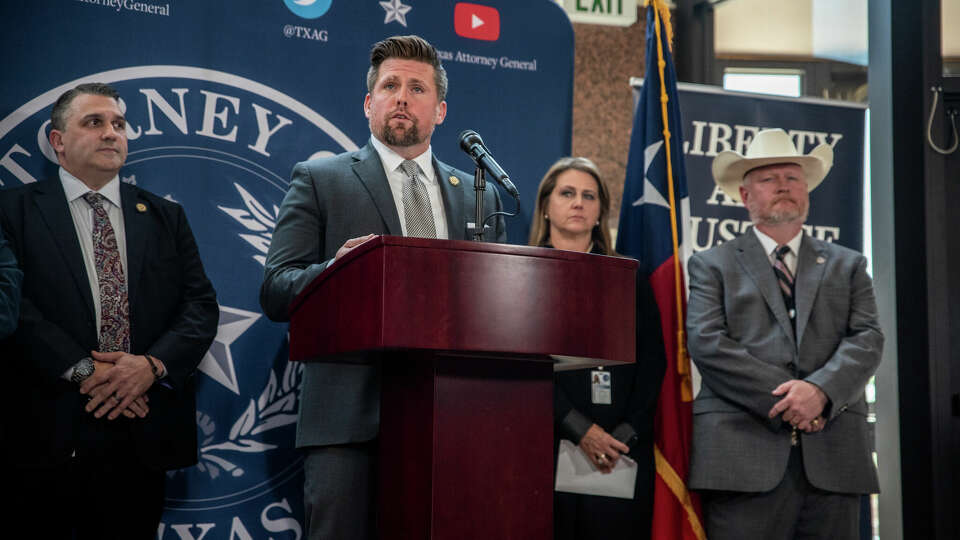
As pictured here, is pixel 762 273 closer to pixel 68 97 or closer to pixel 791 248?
pixel 791 248

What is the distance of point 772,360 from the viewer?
2984mm

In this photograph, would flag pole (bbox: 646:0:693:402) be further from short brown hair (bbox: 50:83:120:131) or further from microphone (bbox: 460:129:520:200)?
short brown hair (bbox: 50:83:120:131)

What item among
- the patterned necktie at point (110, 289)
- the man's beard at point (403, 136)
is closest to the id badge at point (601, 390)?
the man's beard at point (403, 136)

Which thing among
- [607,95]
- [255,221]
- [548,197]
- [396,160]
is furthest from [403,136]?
[607,95]

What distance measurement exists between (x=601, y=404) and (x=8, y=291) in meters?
Result: 1.82

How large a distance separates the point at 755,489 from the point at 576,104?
2.95m

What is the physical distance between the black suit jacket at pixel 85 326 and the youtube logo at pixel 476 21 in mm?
1292

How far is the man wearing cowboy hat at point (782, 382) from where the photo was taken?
114 inches

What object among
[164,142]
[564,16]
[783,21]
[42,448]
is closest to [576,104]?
[783,21]

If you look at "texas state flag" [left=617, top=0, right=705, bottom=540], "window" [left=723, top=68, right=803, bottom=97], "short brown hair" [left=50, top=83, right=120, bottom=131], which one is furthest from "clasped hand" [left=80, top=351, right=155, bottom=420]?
"window" [left=723, top=68, right=803, bottom=97]

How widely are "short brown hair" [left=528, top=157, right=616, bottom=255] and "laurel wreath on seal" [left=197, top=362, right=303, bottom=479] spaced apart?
986mm

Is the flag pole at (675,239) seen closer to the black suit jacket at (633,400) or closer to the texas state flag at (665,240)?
the texas state flag at (665,240)

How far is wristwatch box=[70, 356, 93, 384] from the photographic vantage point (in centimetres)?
254

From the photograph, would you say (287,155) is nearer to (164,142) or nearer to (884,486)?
(164,142)
